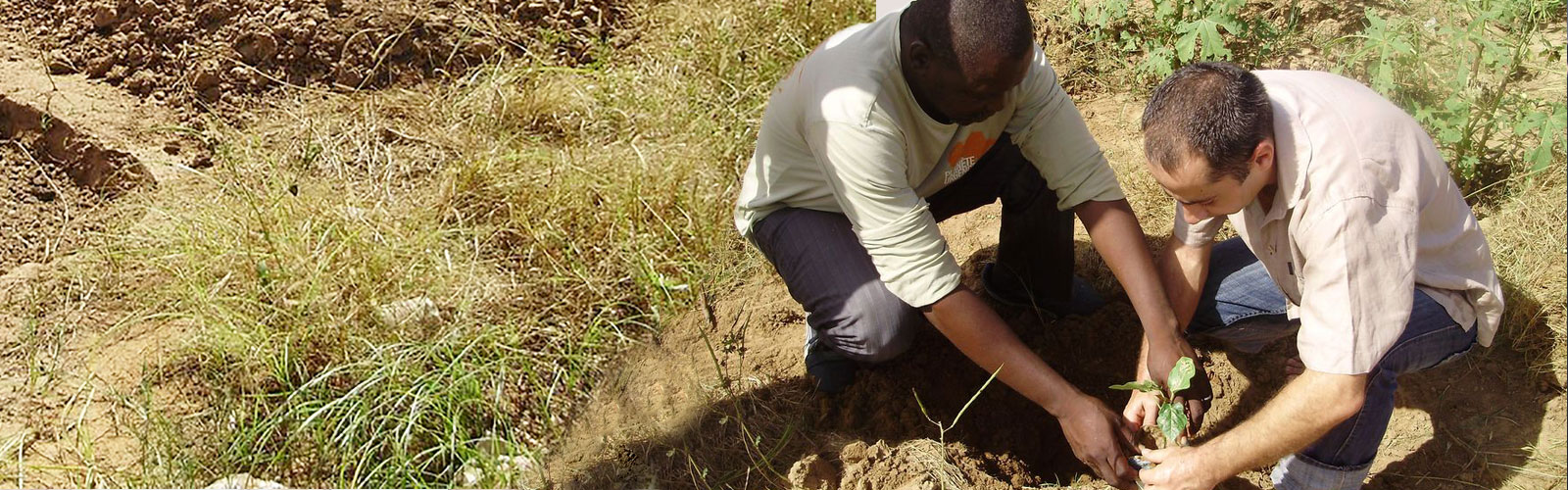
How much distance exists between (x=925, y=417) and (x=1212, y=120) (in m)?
1.22

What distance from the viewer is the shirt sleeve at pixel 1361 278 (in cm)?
201

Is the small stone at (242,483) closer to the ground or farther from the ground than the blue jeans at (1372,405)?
closer to the ground

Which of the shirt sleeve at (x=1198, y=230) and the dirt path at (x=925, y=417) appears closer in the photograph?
the shirt sleeve at (x=1198, y=230)

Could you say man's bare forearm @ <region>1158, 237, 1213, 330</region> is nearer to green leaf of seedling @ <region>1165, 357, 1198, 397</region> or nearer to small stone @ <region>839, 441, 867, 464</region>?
green leaf of seedling @ <region>1165, 357, 1198, 397</region>

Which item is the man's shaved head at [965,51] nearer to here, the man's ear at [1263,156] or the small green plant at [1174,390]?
the man's ear at [1263,156]

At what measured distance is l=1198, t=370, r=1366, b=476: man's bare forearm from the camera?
6.82 ft

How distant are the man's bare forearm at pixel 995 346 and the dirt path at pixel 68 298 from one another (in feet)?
7.69

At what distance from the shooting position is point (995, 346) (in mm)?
2416

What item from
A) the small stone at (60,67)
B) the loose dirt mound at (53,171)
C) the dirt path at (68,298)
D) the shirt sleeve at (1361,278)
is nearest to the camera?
the shirt sleeve at (1361,278)

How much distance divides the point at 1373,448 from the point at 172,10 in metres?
4.53

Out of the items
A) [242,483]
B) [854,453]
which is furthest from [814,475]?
[242,483]

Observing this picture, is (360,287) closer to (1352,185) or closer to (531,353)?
(531,353)

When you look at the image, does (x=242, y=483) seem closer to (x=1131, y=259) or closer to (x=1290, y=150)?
(x=1131, y=259)

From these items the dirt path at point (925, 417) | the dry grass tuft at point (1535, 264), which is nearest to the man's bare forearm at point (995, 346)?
the dirt path at point (925, 417)
